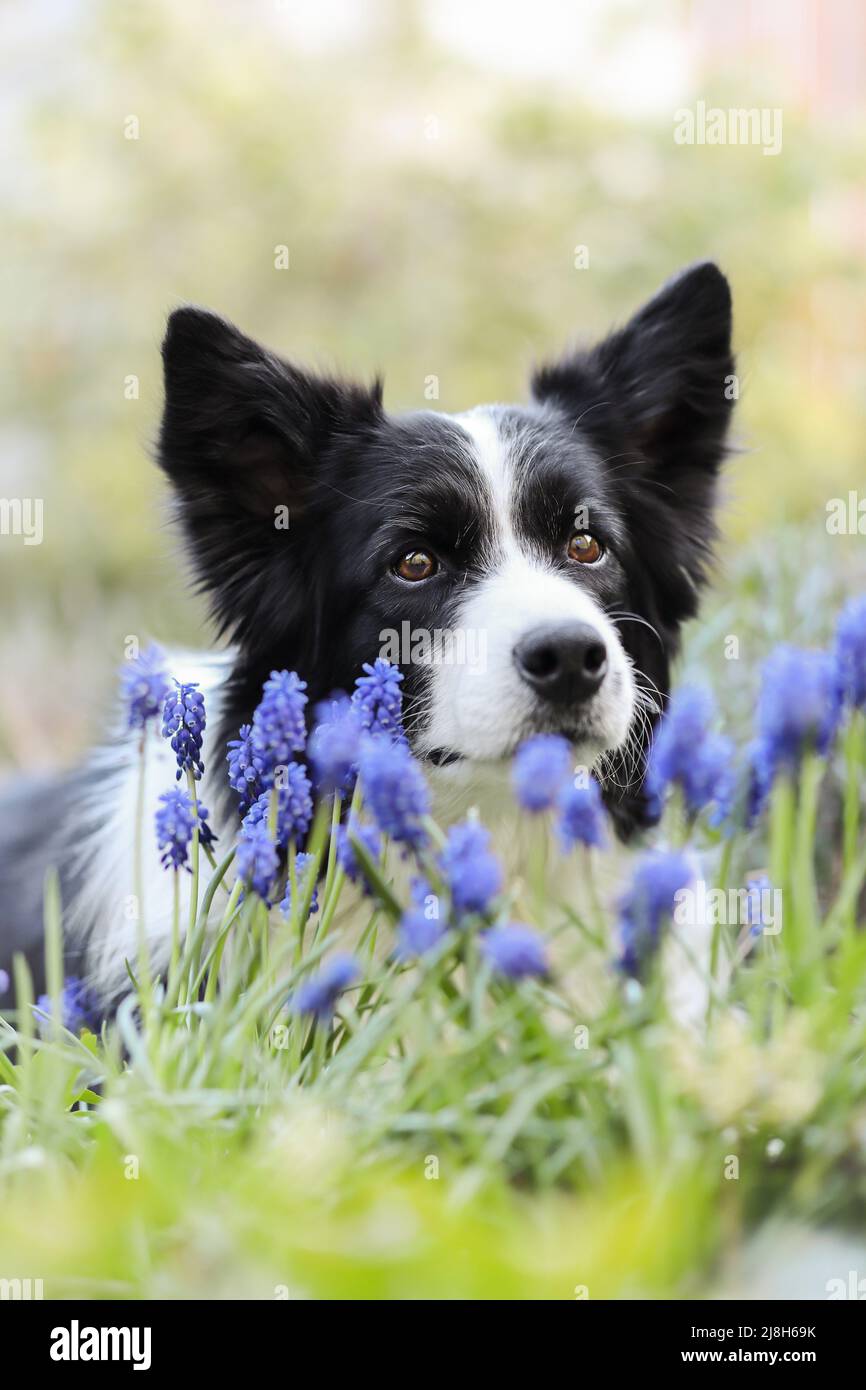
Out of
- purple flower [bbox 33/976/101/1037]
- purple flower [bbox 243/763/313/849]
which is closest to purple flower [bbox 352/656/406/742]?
purple flower [bbox 243/763/313/849]

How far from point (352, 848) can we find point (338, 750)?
0.14 m

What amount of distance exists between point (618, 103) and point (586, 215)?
3.26 feet

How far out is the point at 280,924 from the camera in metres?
2.85

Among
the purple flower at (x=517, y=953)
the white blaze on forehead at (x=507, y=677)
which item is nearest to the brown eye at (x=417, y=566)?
the white blaze on forehead at (x=507, y=677)

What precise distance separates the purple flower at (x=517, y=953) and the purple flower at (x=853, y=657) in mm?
597

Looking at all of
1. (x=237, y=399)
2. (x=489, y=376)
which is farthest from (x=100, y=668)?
(x=489, y=376)

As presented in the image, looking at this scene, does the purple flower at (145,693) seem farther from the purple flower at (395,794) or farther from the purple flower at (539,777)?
the purple flower at (539,777)

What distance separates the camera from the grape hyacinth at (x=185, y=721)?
2.25 metres

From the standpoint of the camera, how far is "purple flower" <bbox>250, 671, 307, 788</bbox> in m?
1.99

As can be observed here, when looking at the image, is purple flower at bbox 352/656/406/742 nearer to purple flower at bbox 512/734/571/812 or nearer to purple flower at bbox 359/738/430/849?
purple flower at bbox 359/738/430/849

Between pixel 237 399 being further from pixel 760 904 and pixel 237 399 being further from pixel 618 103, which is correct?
pixel 618 103

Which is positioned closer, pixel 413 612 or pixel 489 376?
pixel 413 612

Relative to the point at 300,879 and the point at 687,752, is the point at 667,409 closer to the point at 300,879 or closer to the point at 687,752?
the point at 300,879

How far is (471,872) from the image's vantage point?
159 cm
